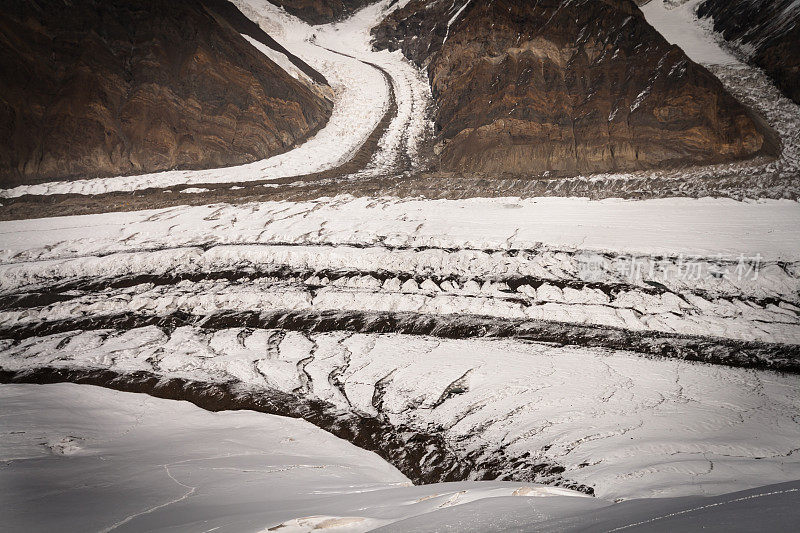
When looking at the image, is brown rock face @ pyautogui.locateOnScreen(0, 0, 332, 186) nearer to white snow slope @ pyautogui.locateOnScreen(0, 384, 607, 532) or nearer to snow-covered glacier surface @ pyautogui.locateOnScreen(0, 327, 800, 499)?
snow-covered glacier surface @ pyautogui.locateOnScreen(0, 327, 800, 499)

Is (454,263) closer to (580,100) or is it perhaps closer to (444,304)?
(444,304)

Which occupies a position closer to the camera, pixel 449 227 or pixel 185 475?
pixel 185 475

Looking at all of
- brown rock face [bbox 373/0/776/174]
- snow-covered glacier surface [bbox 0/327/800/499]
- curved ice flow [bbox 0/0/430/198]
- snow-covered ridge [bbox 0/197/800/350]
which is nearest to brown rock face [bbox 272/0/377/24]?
curved ice flow [bbox 0/0/430/198]

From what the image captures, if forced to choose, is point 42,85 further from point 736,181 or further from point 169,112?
point 736,181

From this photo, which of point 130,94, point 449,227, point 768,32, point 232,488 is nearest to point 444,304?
point 449,227

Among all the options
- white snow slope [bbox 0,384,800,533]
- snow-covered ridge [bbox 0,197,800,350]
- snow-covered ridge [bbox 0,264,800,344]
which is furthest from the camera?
snow-covered ridge [bbox 0,197,800,350]

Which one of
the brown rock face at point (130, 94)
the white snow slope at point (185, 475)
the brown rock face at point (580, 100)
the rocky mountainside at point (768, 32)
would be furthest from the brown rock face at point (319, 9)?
the white snow slope at point (185, 475)
